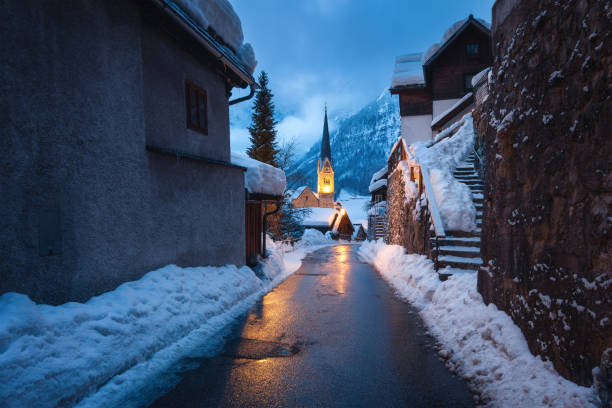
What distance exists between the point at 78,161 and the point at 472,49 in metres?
22.6

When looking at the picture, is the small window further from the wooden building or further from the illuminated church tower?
the illuminated church tower

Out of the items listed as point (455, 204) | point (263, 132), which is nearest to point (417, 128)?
point (263, 132)

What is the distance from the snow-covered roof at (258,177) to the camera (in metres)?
9.13

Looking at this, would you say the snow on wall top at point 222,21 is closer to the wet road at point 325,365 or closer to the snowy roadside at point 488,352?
the wet road at point 325,365

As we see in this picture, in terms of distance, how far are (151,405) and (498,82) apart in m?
5.60

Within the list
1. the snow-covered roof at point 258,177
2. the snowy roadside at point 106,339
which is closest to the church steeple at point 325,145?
the snow-covered roof at point 258,177

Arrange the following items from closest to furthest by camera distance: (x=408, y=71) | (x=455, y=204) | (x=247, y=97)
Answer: (x=455, y=204) < (x=247, y=97) < (x=408, y=71)

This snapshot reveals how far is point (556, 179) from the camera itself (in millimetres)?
2906

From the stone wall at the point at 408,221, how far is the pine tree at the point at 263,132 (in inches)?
376

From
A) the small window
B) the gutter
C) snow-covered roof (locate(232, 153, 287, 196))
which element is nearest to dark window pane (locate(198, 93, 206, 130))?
the gutter

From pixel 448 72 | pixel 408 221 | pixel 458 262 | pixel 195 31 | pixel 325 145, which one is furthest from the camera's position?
pixel 325 145

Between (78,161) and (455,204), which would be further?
(455,204)

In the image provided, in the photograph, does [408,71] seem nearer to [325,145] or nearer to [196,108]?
[196,108]

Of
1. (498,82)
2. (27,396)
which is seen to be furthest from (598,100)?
(27,396)
